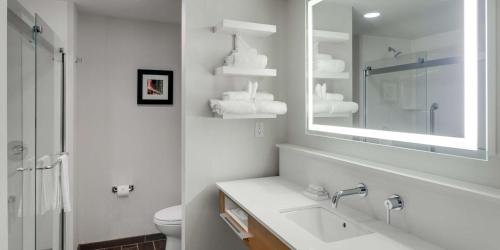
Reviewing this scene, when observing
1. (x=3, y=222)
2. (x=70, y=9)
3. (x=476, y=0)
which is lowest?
(x=3, y=222)

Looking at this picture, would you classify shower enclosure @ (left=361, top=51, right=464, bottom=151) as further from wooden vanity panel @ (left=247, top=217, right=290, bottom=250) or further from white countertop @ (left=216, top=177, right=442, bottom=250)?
wooden vanity panel @ (left=247, top=217, right=290, bottom=250)

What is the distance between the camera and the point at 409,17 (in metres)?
1.39

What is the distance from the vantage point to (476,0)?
112 centimetres

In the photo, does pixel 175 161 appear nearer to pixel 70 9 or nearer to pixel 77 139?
pixel 77 139

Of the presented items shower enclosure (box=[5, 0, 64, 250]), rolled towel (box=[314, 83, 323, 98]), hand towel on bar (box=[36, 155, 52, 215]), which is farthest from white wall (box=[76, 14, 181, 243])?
rolled towel (box=[314, 83, 323, 98])

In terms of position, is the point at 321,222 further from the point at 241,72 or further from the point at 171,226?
the point at 171,226

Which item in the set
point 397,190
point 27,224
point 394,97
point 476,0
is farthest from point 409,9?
point 27,224

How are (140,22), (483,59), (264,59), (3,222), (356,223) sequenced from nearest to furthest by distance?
(483,59), (3,222), (356,223), (264,59), (140,22)

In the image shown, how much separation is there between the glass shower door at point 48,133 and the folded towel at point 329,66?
5.60ft

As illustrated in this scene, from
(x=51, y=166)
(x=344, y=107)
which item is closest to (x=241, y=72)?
(x=344, y=107)

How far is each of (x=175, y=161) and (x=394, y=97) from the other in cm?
250

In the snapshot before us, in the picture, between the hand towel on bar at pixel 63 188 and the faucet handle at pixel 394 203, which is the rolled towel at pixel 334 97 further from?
the hand towel on bar at pixel 63 188

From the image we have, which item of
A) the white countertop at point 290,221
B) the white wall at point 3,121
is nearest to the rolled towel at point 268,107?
the white countertop at point 290,221

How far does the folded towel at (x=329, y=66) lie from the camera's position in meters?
1.84
